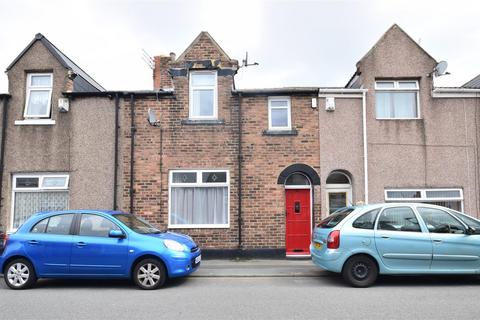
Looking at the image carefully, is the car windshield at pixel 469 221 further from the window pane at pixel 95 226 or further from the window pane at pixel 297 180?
the window pane at pixel 95 226

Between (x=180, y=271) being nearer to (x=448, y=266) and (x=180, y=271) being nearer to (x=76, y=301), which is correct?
(x=76, y=301)

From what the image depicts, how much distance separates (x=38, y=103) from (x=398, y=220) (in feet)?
33.3

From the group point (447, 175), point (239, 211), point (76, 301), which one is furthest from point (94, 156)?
point (447, 175)

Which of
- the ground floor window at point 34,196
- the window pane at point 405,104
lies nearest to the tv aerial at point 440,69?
the window pane at point 405,104

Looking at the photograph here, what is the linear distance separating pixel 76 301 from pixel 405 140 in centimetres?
910

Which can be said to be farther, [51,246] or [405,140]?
[405,140]

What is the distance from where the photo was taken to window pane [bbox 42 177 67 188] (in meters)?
10.2

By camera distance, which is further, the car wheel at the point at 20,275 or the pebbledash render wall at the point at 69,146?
the pebbledash render wall at the point at 69,146

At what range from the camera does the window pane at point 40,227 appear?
23.8ft

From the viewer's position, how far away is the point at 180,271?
273 inches

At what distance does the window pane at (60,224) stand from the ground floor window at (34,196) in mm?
3186

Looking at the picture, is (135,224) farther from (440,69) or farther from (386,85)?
(440,69)

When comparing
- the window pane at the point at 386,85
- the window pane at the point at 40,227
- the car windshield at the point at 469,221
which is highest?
the window pane at the point at 386,85

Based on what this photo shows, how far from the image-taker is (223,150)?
10.3 meters
